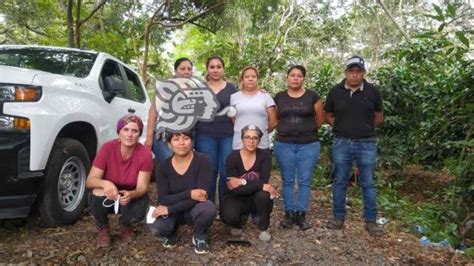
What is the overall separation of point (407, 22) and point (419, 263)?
2356cm

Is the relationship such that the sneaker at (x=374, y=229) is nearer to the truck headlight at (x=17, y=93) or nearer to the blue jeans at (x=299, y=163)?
the blue jeans at (x=299, y=163)

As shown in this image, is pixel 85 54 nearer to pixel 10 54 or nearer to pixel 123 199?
pixel 10 54

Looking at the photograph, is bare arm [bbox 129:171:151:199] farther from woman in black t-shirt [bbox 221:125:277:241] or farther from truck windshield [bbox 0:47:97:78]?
truck windshield [bbox 0:47:97:78]

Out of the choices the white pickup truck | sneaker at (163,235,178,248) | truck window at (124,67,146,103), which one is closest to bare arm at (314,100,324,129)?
sneaker at (163,235,178,248)

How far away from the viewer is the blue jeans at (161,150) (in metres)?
4.41

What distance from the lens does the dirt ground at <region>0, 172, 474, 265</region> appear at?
3471 mm

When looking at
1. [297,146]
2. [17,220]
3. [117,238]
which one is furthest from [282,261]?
[17,220]

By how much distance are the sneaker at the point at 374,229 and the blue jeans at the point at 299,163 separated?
671mm

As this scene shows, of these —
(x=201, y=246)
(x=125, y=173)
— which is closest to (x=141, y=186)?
(x=125, y=173)

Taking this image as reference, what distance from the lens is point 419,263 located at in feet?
11.9

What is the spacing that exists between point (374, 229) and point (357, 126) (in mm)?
1023

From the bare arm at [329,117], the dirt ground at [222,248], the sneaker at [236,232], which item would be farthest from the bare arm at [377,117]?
Result: the sneaker at [236,232]

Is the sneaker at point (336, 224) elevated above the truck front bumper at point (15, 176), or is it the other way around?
the truck front bumper at point (15, 176)

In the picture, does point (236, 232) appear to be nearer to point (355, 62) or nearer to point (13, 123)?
point (355, 62)
